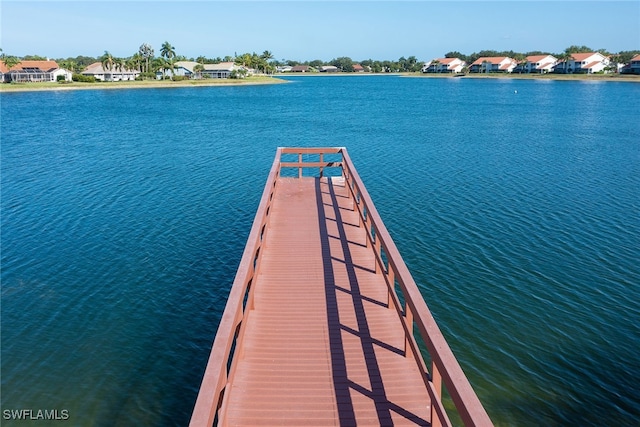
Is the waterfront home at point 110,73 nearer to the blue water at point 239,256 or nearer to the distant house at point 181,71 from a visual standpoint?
the distant house at point 181,71

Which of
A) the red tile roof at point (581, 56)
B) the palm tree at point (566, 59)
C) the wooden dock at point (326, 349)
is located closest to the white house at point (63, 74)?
the wooden dock at point (326, 349)

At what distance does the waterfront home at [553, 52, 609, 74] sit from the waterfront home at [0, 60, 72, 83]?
480ft

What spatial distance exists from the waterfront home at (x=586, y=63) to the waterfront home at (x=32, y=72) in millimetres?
146243

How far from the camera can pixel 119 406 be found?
995cm

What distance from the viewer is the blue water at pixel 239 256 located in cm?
1059

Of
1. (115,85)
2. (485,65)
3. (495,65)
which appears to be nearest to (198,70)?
(115,85)

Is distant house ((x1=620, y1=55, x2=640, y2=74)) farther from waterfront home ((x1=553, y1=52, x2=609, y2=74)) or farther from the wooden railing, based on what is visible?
the wooden railing

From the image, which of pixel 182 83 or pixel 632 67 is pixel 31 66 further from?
pixel 632 67

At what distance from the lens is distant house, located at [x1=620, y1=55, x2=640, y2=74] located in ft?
449

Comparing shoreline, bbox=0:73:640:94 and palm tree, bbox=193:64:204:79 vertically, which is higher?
palm tree, bbox=193:64:204:79

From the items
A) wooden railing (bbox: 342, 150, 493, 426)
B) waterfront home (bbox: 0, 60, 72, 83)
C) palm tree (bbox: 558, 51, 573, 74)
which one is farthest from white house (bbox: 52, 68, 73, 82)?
palm tree (bbox: 558, 51, 573, 74)

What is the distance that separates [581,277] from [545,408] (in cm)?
662

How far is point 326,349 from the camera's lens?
25.1ft

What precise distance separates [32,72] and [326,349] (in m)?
138
